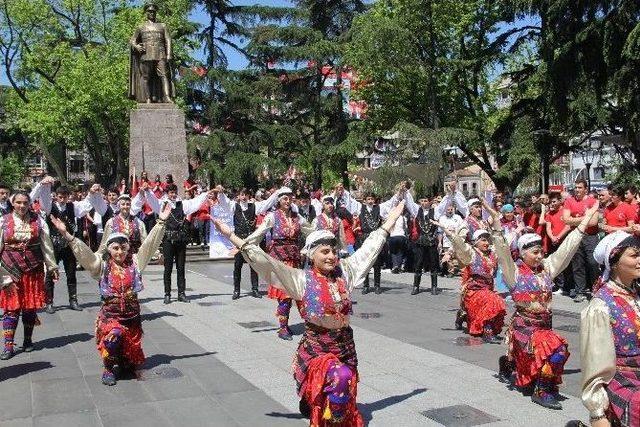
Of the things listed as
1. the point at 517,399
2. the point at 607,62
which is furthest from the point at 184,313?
the point at 607,62

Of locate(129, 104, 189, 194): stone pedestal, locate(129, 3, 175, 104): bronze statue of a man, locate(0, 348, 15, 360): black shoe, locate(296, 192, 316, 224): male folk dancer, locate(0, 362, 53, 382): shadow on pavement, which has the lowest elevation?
locate(0, 362, 53, 382): shadow on pavement

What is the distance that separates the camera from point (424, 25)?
106 feet

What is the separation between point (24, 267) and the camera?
Result: 26.9 feet

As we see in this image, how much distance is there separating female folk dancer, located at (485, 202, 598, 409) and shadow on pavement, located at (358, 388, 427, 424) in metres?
0.99

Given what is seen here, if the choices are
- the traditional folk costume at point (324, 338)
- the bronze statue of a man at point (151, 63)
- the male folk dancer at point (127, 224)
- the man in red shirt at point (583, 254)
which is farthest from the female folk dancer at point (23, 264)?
the bronze statue of a man at point (151, 63)

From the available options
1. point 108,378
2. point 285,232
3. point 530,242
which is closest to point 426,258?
point 285,232

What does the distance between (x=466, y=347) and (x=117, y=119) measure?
32.9m

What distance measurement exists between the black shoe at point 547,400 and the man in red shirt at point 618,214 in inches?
219

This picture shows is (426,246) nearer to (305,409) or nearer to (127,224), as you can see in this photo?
(127,224)

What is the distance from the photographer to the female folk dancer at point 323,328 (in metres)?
4.78

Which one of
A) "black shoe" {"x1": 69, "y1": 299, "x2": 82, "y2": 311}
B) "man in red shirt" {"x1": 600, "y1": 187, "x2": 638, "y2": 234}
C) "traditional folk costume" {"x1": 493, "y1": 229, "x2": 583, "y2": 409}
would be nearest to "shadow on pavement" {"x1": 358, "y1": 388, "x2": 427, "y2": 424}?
"traditional folk costume" {"x1": 493, "y1": 229, "x2": 583, "y2": 409}

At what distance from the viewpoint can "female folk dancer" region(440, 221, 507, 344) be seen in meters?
8.60

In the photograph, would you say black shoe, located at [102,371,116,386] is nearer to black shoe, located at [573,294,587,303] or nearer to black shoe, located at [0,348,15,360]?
black shoe, located at [0,348,15,360]

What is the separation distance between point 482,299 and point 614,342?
16.4 ft
